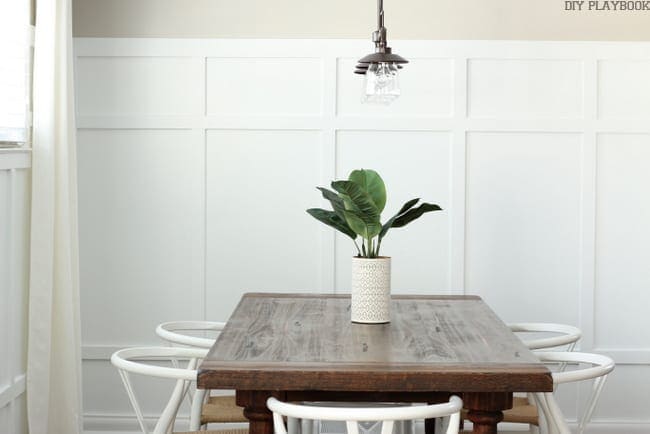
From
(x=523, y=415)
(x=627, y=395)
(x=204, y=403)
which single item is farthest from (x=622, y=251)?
(x=204, y=403)

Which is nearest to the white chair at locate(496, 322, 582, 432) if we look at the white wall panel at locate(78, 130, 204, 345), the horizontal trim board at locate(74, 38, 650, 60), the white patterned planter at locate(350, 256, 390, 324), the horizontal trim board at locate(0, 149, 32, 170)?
the white patterned planter at locate(350, 256, 390, 324)

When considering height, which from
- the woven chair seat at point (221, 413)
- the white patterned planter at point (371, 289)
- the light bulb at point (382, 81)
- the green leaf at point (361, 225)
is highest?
the light bulb at point (382, 81)

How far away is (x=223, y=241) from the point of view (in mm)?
4777

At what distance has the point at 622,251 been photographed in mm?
4762

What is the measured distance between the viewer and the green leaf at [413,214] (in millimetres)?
3416

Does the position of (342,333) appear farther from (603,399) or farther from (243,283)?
(603,399)

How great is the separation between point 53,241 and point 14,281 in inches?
9.8

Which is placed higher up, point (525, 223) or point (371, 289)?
point (525, 223)

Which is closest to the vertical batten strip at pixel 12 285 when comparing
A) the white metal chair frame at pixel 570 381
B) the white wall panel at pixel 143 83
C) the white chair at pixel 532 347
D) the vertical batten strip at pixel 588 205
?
the white wall panel at pixel 143 83

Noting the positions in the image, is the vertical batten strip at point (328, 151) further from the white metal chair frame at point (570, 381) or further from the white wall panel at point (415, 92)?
the white metal chair frame at point (570, 381)

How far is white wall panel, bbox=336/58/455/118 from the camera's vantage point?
185 inches

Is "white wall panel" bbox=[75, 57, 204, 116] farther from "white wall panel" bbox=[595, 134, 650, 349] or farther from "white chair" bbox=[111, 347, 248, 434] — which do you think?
"white wall panel" bbox=[595, 134, 650, 349]

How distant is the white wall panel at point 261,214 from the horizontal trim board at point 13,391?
3.33 feet

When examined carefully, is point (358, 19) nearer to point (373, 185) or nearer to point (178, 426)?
point (373, 185)
